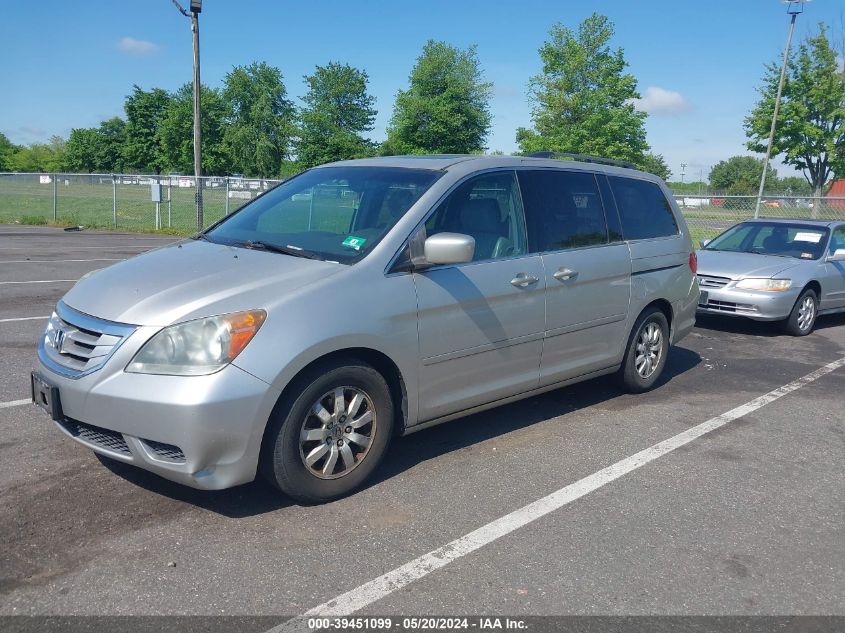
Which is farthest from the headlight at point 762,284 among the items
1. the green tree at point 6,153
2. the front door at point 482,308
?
the green tree at point 6,153

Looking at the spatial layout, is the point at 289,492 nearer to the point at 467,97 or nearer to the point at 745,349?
the point at 745,349

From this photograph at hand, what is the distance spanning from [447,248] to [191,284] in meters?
1.36

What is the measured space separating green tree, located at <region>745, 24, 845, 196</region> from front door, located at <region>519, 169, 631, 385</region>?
94.5 ft

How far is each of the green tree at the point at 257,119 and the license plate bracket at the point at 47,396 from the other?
79065 mm

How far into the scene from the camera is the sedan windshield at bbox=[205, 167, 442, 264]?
439cm

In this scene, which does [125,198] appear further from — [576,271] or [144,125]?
[144,125]

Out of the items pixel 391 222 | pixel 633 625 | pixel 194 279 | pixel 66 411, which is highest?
pixel 391 222

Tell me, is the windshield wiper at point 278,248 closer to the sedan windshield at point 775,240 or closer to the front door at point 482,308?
the front door at point 482,308

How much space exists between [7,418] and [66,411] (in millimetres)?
1679

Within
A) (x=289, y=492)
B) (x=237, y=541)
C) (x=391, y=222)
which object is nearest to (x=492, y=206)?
(x=391, y=222)

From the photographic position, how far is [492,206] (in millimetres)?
4938

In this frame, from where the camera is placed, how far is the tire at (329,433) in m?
3.73

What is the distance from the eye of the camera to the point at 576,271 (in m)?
5.31

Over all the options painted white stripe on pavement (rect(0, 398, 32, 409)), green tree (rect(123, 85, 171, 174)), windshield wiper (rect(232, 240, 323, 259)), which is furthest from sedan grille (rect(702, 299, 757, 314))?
green tree (rect(123, 85, 171, 174))
